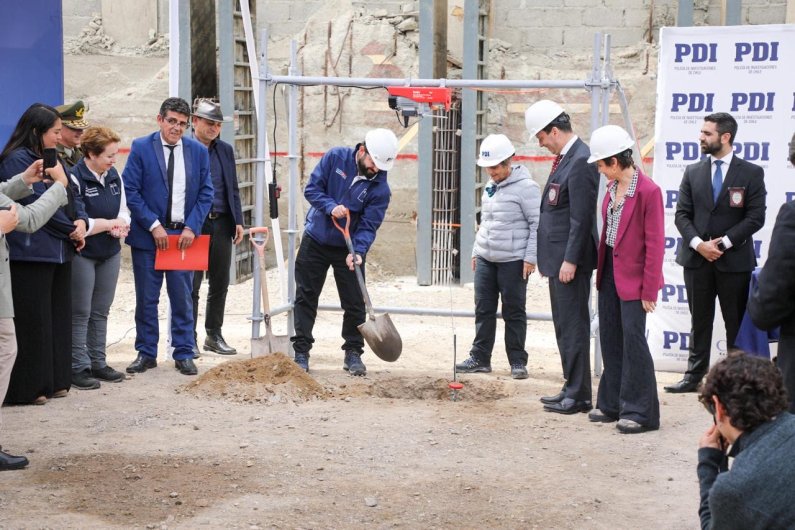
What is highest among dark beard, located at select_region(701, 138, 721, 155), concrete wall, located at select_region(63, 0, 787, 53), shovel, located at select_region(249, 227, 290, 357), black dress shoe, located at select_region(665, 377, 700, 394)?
concrete wall, located at select_region(63, 0, 787, 53)

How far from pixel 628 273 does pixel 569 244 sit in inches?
22.6

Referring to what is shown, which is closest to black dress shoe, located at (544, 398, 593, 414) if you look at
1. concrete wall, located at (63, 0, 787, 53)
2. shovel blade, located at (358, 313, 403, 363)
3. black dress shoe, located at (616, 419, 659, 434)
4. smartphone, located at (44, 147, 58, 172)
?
black dress shoe, located at (616, 419, 659, 434)

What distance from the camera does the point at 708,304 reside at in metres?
7.80

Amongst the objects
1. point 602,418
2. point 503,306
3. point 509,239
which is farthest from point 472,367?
point 602,418

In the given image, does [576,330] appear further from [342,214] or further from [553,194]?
[342,214]

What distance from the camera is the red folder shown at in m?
7.96

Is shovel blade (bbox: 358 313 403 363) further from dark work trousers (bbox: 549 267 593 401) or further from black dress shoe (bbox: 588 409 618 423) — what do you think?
black dress shoe (bbox: 588 409 618 423)

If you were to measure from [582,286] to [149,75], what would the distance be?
28.5ft

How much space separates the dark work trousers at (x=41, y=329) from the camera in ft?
22.5

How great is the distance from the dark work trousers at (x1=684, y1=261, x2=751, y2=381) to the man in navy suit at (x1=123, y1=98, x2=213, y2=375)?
3.53m

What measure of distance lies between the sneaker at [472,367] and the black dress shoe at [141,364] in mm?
2273

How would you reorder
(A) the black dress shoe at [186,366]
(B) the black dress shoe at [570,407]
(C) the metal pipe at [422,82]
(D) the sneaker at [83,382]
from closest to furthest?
(B) the black dress shoe at [570,407], (D) the sneaker at [83,382], (C) the metal pipe at [422,82], (A) the black dress shoe at [186,366]

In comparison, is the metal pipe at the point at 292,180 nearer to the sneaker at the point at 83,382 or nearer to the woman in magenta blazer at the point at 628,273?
the sneaker at the point at 83,382

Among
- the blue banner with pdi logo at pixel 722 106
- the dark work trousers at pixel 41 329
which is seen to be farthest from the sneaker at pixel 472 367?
the dark work trousers at pixel 41 329
